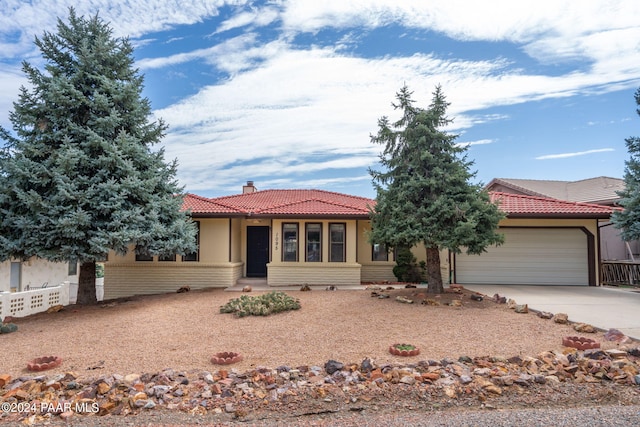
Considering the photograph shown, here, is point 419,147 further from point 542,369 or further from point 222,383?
point 222,383

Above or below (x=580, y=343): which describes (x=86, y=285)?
above

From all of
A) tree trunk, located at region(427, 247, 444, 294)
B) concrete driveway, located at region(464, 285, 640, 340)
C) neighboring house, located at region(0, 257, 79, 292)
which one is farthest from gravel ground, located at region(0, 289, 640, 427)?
neighboring house, located at region(0, 257, 79, 292)

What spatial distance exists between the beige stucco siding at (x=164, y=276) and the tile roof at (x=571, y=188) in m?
18.1

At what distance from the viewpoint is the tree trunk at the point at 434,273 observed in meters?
9.99

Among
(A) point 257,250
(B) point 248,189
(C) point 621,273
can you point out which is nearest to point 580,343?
(A) point 257,250

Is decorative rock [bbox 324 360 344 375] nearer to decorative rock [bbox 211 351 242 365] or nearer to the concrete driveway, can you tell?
decorative rock [bbox 211 351 242 365]

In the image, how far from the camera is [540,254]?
13312 mm

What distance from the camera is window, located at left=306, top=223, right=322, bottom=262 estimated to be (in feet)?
43.7

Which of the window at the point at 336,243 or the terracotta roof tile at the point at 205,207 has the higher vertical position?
the terracotta roof tile at the point at 205,207

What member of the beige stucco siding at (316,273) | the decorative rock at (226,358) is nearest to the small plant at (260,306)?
the decorative rock at (226,358)

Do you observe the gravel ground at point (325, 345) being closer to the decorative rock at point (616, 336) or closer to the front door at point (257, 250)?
the decorative rock at point (616, 336)

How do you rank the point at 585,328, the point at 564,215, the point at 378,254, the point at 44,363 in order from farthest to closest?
the point at 378,254 → the point at 564,215 → the point at 585,328 → the point at 44,363

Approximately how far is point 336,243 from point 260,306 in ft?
18.1

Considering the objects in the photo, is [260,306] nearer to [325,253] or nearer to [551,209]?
[325,253]
